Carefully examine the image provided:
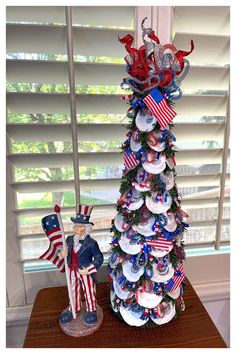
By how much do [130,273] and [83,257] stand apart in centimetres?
10

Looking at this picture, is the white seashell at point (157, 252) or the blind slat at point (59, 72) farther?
the blind slat at point (59, 72)

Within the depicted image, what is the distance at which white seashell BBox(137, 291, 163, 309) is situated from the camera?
635 millimetres

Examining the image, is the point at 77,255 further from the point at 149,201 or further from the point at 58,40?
the point at 58,40

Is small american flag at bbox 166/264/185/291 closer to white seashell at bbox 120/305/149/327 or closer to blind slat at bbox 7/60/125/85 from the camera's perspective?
white seashell at bbox 120/305/149/327

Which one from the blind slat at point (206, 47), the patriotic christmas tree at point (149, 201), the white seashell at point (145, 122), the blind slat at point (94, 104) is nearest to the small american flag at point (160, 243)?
the patriotic christmas tree at point (149, 201)

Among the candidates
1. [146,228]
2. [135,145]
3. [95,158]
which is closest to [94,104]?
[95,158]

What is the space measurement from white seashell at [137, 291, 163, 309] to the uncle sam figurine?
0.10 meters

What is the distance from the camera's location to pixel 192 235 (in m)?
0.95

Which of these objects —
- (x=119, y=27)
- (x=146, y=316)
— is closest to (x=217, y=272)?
(x=146, y=316)

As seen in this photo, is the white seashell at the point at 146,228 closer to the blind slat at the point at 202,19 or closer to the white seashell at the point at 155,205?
the white seashell at the point at 155,205

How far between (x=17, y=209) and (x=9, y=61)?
351 mm

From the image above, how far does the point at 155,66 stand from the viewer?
1.88 feet

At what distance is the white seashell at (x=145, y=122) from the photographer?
0.59 metres

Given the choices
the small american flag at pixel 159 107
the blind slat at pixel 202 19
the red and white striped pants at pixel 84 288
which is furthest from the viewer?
the blind slat at pixel 202 19
